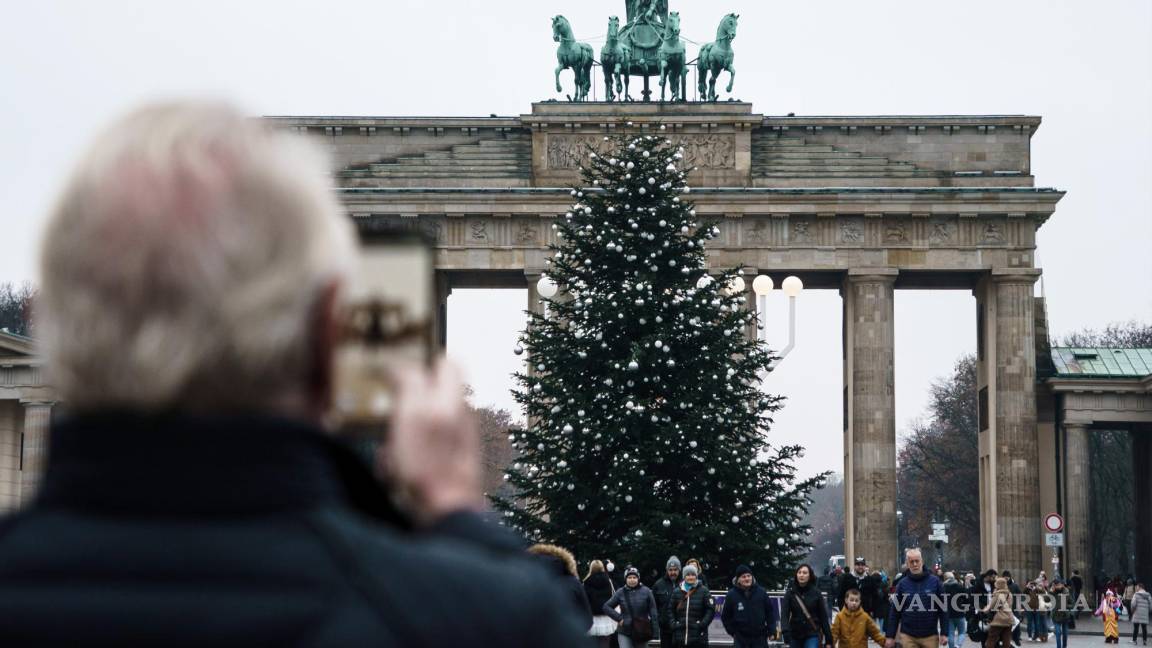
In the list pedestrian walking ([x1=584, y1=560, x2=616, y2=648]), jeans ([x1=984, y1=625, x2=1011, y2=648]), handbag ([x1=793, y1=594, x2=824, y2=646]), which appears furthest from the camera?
jeans ([x1=984, y1=625, x2=1011, y2=648])

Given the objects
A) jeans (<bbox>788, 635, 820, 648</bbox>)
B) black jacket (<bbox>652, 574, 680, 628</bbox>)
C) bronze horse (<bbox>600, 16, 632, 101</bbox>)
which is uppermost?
bronze horse (<bbox>600, 16, 632, 101</bbox>)

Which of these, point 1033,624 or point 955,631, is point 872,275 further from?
point 955,631

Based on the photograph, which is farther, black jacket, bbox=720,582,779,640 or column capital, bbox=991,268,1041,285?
column capital, bbox=991,268,1041,285

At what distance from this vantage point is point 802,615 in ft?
76.9

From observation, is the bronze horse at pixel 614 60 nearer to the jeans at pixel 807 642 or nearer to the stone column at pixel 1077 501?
the stone column at pixel 1077 501

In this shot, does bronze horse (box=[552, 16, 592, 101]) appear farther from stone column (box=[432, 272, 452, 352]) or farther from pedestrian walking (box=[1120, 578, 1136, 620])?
pedestrian walking (box=[1120, 578, 1136, 620])

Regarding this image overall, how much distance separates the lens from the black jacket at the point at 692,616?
923 inches

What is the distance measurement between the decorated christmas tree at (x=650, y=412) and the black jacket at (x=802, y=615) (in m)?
5.70

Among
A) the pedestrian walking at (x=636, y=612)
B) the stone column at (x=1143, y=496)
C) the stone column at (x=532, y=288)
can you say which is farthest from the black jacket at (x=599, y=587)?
the stone column at (x=1143, y=496)

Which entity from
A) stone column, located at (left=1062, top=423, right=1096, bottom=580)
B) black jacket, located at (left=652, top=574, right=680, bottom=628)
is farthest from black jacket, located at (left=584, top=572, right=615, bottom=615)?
stone column, located at (left=1062, top=423, right=1096, bottom=580)

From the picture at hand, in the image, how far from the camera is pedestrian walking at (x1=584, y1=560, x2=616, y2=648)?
2131 cm

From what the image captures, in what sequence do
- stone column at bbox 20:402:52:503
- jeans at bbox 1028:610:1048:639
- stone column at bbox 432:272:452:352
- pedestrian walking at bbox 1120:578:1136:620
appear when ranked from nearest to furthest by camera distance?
jeans at bbox 1028:610:1048:639 → pedestrian walking at bbox 1120:578:1136:620 → stone column at bbox 20:402:52:503 → stone column at bbox 432:272:452:352

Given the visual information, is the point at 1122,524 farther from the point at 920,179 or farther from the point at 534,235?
the point at 534,235

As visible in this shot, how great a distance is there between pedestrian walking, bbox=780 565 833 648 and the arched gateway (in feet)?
143
